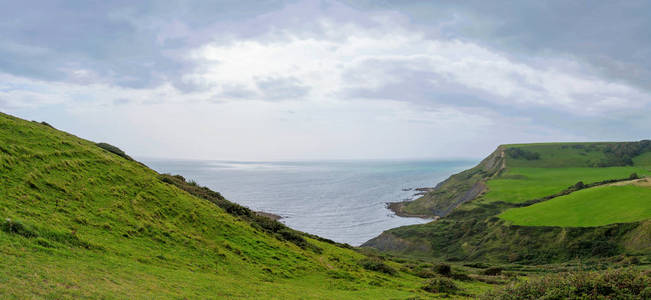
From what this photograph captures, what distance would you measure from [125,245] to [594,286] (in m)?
23.1

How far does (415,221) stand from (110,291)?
108142 millimetres

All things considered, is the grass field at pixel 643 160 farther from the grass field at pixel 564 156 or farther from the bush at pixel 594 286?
the bush at pixel 594 286

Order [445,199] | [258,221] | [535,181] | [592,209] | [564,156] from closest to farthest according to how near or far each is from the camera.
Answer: [258,221], [592,209], [535,181], [445,199], [564,156]

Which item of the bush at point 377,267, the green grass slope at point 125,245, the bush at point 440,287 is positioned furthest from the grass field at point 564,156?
the green grass slope at point 125,245

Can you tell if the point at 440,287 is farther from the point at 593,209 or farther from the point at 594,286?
the point at 593,209

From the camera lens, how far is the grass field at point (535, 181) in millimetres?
97000

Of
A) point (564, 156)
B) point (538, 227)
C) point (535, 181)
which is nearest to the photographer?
point (538, 227)

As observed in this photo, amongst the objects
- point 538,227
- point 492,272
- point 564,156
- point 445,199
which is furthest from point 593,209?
point 564,156

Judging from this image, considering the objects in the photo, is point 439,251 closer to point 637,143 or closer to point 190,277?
point 190,277

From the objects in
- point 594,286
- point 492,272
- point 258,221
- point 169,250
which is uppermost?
point 594,286

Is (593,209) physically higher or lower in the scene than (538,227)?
higher

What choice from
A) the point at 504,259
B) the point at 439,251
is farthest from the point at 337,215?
the point at 504,259

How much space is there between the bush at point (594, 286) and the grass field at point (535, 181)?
92.9 metres

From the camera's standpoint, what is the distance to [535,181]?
122m
